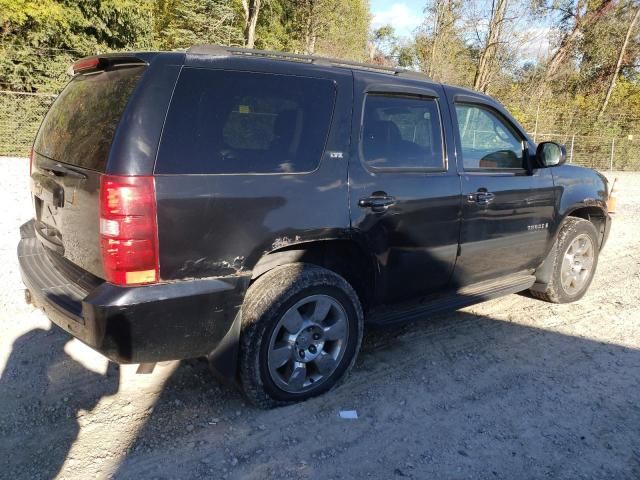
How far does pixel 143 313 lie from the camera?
249cm

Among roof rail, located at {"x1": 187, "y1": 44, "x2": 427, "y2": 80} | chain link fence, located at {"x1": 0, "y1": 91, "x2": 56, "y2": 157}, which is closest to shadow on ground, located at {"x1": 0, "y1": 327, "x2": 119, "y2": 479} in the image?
roof rail, located at {"x1": 187, "y1": 44, "x2": 427, "y2": 80}

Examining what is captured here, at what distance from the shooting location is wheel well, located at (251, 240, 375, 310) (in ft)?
9.98

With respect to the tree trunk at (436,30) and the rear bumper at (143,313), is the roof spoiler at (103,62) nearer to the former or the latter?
the rear bumper at (143,313)

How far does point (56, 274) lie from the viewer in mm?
3023

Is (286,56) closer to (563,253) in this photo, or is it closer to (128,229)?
(128,229)

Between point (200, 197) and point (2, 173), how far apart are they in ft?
34.2

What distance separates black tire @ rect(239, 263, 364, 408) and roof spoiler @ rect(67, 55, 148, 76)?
1.38 meters

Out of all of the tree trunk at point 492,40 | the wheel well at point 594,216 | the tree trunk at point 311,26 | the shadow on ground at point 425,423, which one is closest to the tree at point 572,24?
the tree trunk at point 492,40

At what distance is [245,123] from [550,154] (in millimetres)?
2791

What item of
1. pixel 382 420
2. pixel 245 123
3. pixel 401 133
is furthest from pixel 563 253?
pixel 245 123

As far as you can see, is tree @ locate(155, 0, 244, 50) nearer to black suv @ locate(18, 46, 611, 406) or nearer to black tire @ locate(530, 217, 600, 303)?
black tire @ locate(530, 217, 600, 303)

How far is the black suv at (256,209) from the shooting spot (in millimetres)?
2506

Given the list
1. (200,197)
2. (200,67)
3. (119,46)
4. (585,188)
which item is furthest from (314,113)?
(119,46)

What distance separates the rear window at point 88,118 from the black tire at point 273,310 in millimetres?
1088
